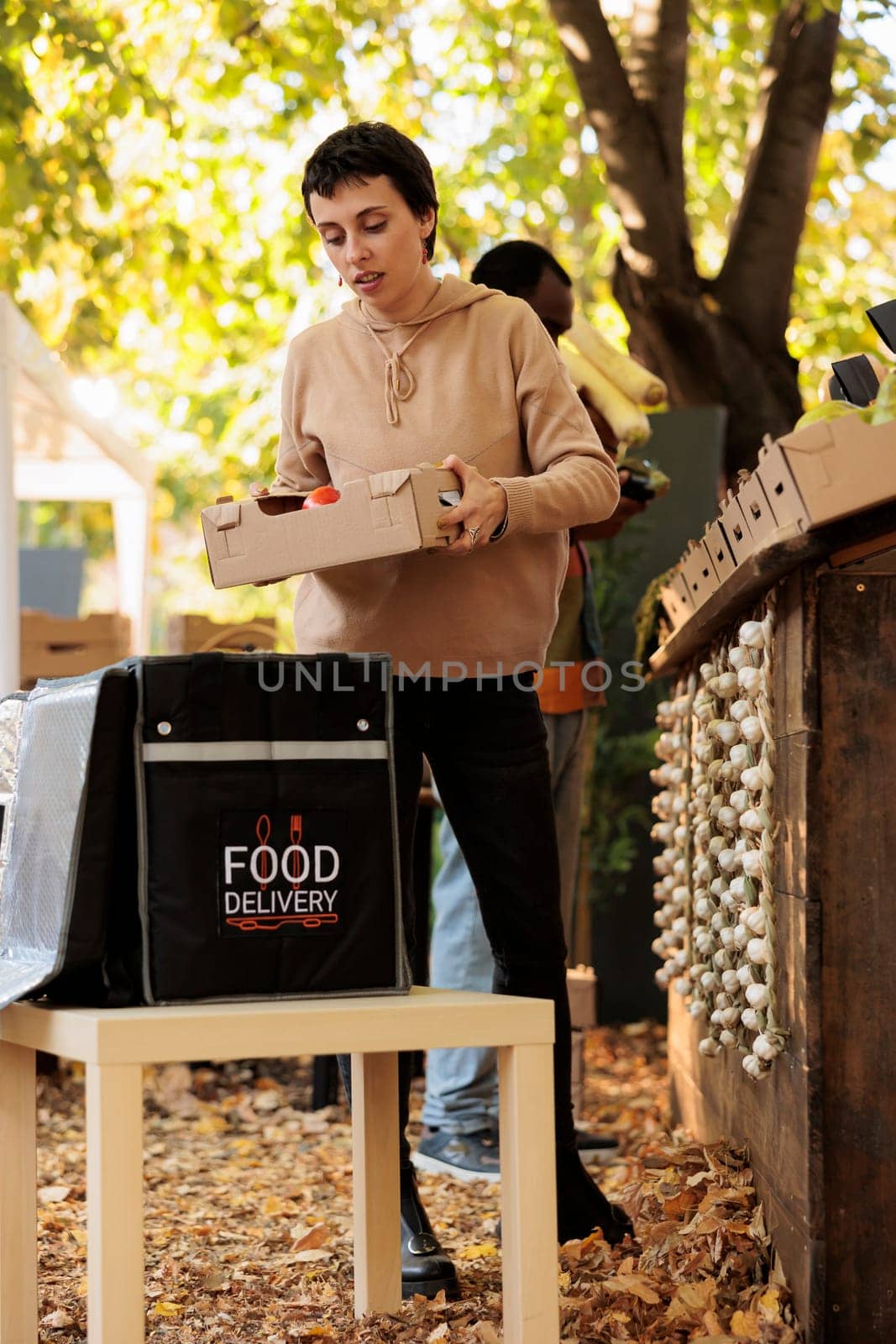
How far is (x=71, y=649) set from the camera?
533 cm

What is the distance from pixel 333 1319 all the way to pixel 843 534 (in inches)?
55.9

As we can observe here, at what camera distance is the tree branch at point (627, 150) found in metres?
5.76

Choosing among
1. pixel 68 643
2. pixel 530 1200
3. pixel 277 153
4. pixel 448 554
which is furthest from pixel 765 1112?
pixel 277 153

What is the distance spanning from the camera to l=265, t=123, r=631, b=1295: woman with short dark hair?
2303mm

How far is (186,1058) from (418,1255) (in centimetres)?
93

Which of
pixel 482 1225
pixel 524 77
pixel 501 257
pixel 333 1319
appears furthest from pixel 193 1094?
pixel 524 77

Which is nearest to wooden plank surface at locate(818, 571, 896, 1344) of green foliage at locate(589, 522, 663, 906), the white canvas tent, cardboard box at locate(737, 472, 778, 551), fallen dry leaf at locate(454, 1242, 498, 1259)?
cardboard box at locate(737, 472, 778, 551)

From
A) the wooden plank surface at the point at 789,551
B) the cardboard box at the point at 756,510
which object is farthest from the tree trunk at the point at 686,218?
the cardboard box at the point at 756,510

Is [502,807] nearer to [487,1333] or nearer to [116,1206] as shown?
[487,1333]

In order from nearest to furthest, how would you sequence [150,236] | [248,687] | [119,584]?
[248,687], [119,584], [150,236]

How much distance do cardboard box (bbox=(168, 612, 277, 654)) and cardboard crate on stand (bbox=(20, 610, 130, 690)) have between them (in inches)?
10.2

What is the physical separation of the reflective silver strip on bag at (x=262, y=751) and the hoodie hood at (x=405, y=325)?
68 centimetres

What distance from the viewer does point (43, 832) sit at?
6.29 feet

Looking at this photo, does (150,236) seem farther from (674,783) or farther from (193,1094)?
(674,783)
